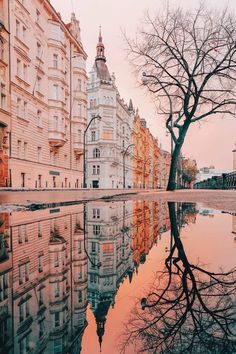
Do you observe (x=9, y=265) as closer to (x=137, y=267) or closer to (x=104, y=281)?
(x=104, y=281)

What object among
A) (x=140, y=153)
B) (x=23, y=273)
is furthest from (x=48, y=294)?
(x=140, y=153)

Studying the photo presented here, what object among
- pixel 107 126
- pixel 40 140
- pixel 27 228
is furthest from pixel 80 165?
pixel 27 228

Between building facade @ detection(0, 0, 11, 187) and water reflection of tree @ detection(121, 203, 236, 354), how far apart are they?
23213 millimetres

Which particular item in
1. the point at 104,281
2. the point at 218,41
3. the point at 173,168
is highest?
the point at 218,41

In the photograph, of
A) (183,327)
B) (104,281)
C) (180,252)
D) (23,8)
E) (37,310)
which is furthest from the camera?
(23,8)

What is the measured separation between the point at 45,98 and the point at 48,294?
3262 cm

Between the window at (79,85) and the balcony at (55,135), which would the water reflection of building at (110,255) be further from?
the window at (79,85)

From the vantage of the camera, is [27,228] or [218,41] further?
[218,41]

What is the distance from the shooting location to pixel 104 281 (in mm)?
1594

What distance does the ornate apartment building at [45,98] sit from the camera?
25.6 m

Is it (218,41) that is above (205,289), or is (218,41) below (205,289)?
above

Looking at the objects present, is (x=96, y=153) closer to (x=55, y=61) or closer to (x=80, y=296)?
(x=55, y=61)

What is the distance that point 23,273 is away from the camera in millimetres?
1665

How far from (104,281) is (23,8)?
2990 centimetres
